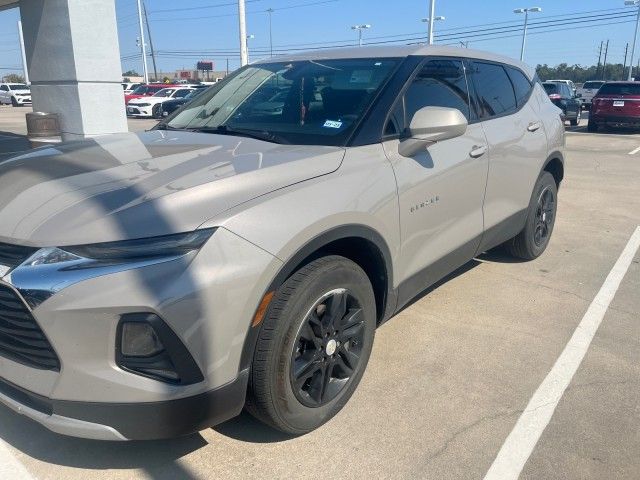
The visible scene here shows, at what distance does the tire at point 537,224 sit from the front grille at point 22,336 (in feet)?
12.6

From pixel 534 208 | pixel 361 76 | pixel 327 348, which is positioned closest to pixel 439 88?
pixel 361 76

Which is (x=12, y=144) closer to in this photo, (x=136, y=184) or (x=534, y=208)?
(x=534, y=208)

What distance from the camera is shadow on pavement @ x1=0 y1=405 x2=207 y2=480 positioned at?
7.94ft

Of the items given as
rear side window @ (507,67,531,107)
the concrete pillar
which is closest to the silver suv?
rear side window @ (507,67,531,107)

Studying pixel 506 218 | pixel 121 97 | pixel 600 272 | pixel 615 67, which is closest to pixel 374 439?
pixel 506 218

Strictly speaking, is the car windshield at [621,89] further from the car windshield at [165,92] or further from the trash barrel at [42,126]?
the car windshield at [165,92]

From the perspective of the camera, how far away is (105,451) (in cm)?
251

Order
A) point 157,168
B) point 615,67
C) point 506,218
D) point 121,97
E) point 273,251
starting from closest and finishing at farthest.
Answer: point 273,251
point 157,168
point 506,218
point 121,97
point 615,67

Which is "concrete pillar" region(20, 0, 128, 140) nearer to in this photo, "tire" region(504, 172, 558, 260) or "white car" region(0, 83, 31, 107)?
"tire" region(504, 172, 558, 260)

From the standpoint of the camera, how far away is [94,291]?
1901 mm

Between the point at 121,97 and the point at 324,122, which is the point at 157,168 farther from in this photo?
the point at 121,97

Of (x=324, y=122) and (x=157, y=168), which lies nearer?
(x=157, y=168)

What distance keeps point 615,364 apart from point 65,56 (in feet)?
31.0

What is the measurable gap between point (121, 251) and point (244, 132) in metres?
1.39
